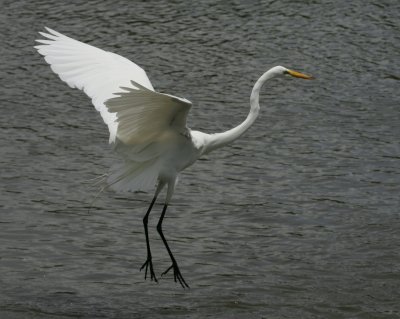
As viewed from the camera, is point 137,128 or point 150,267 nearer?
point 137,128

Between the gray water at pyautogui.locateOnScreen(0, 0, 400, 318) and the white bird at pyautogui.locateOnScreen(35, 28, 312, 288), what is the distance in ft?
1.78

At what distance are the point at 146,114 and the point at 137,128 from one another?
242 millimetres

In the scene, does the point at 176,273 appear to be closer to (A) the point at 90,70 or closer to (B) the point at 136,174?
(B) the point at 136,174

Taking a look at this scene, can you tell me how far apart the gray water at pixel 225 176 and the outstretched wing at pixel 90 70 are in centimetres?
134

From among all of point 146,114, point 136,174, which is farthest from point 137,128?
point 136,174

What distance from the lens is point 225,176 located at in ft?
29.2

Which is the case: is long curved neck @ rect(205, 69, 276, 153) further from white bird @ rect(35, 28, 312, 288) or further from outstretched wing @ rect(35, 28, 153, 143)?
outstretched wing @ rect(35, 28, 153, 143)

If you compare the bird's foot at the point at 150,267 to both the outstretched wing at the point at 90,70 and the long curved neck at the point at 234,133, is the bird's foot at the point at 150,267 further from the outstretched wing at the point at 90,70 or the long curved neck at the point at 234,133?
the outstretched wing at the point at 90,70

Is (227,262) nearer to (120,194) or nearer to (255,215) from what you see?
(255,215)

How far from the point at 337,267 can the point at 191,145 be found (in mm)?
1575

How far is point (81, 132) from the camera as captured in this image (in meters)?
9.84

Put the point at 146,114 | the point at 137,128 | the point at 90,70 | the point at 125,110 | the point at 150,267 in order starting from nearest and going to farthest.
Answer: the point at 125,110, the point at 146,114, the point at 137,128, the point at 150,267, the point at 90,70

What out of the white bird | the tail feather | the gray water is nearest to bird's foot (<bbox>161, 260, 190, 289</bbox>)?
the white bird

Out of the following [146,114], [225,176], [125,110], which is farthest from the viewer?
[225,176]
